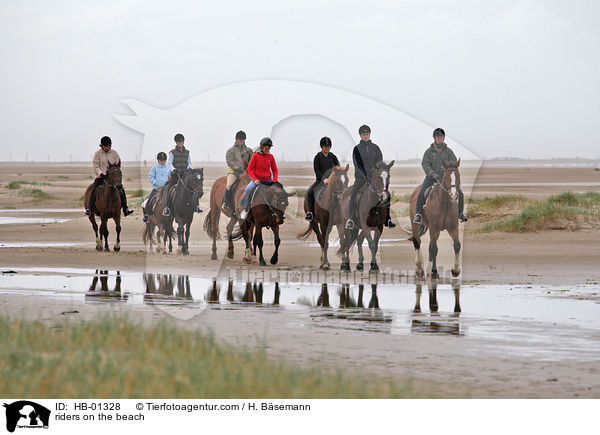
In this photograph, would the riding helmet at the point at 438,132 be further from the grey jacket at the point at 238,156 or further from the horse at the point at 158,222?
the horse at the point at 158,222

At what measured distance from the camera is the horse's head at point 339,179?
17500 mm

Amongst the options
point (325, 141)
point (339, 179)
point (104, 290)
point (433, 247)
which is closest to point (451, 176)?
point (433, 247)

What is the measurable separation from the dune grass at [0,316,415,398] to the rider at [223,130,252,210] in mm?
10126

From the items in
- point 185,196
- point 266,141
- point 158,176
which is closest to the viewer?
point 266,141

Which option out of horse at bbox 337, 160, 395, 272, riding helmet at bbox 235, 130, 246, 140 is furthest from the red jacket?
horse at bbox 337, 160, 395, 272

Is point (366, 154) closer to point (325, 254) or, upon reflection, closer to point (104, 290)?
point (325, 254)

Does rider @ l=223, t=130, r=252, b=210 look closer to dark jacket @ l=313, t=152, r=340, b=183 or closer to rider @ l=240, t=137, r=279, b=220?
rider @ l=240, t=137, r=279, b=220

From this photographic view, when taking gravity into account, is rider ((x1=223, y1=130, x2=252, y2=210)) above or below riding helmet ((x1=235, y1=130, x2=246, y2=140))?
below

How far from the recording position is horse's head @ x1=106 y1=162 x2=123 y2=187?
21.7 m

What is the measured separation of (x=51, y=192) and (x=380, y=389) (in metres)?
48.9

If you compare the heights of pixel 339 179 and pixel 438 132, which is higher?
pixel 438 132

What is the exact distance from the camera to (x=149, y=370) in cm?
812
